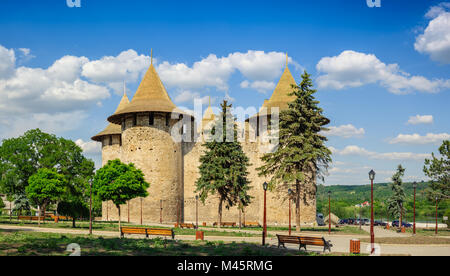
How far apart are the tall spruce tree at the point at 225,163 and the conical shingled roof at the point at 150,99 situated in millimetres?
6340

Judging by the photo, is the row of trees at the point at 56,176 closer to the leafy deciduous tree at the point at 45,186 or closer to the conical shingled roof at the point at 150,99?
the leafy deciduous tree at the point at 45,186

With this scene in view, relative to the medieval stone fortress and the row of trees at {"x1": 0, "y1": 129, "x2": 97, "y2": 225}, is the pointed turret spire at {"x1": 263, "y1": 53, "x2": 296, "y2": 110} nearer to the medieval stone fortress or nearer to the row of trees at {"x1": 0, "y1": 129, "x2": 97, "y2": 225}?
the medieval stone fortress

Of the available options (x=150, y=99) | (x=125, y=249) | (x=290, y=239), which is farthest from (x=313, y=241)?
(x=150, y=99)

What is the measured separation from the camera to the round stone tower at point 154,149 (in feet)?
128

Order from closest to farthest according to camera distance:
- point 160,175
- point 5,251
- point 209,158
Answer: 1. point 5,251
2. point 209,158
3. point 160,175

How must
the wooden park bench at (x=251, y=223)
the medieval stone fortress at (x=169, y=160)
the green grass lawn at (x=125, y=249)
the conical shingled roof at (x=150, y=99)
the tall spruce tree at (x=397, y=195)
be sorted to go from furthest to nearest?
1. the tall spruce tree at (x=397, y=195)
2. the wooden park bench at (x=251, y=223)
3. the conical shingled roof at (x=150, y=99)
4. the medieval stone fortress at (x=169, y=160)
5. the green grass lawn at (x=125, y=249)

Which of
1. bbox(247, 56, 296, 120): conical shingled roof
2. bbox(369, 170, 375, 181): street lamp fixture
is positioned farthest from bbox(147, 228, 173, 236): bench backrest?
bbox(247, 56, 296, 120): conical shingled roof

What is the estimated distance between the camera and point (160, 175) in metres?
39.6

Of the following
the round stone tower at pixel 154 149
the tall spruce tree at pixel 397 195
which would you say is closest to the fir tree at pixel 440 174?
the tall spruce tree at pixel 397 195

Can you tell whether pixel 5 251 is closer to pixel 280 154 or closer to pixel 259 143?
pixel 280 154

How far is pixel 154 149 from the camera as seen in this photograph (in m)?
39.8

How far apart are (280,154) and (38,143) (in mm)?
27483
